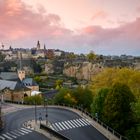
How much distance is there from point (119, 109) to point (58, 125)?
34.0 ft

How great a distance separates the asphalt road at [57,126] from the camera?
54.9m

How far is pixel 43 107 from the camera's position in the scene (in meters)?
80.0

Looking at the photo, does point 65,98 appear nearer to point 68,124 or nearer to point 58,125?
point 68,124

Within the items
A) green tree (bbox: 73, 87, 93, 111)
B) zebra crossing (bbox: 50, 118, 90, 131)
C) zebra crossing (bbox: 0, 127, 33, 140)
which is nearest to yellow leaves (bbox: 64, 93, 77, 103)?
green tree (bbox: 73, 87, 93, 111)

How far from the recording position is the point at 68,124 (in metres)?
61.8

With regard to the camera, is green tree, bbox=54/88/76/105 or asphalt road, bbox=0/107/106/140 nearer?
asphalt road, bbox=0/107/106/140

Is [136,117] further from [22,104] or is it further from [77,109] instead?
[22,104]

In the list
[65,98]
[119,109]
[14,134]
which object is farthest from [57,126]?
[65,98]

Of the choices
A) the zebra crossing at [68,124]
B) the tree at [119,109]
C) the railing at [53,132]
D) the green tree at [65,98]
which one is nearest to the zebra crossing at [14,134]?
the railing at [53,132]

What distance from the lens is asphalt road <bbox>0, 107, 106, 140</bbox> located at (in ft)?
180

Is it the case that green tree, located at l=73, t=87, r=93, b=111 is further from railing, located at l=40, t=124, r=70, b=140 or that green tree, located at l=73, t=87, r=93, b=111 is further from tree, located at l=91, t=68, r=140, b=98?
railing, located at l=40, t=124, r=70, b=140

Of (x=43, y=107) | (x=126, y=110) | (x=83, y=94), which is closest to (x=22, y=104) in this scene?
(x=43, y=107)

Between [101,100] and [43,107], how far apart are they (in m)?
18.7

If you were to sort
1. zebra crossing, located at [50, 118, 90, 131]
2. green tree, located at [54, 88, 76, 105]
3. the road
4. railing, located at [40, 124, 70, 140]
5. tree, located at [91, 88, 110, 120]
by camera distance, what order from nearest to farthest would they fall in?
railing, located at [40, 124, 70, 140], the road, zebra crossing, located at [50, 118, 90, 131], tree, located at [91, 88, 110, 120], green tree, located at [54, 88, 76, 105]
